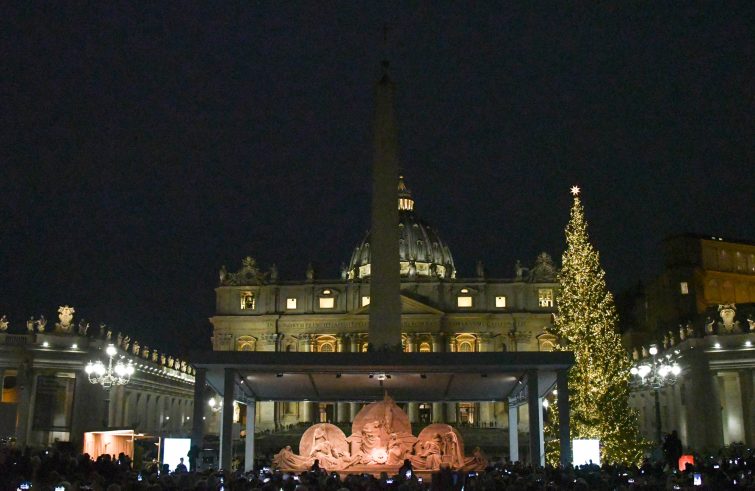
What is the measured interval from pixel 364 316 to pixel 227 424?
205 ft

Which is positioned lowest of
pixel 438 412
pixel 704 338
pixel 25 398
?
pixel 25 398

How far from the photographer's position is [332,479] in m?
18.3

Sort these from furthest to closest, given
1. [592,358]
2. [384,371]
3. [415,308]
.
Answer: [415,308] → [592,358] → [384,371]

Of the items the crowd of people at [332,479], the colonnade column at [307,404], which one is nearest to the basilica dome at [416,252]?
the colonnade column at [307,404]

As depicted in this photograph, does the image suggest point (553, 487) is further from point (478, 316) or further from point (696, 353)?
point (478, 316)

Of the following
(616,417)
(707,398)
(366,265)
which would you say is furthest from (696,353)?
(366,265)

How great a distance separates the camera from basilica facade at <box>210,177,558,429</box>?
300 feet

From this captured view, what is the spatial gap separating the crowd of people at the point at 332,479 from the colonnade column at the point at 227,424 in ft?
22.4

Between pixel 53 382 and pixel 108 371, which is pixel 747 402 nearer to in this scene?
pixel 108 371

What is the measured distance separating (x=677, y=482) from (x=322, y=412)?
74.7 m

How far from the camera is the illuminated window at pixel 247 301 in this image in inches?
3797

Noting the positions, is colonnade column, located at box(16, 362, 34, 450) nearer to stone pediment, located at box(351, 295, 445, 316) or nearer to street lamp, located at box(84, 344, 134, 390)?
street lamp, located at box(84, 344, 134, 390)

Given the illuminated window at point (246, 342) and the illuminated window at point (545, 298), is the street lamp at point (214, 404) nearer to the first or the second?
the illuminated window at point (246, 342)

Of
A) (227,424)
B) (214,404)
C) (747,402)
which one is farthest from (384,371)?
(214,404)
